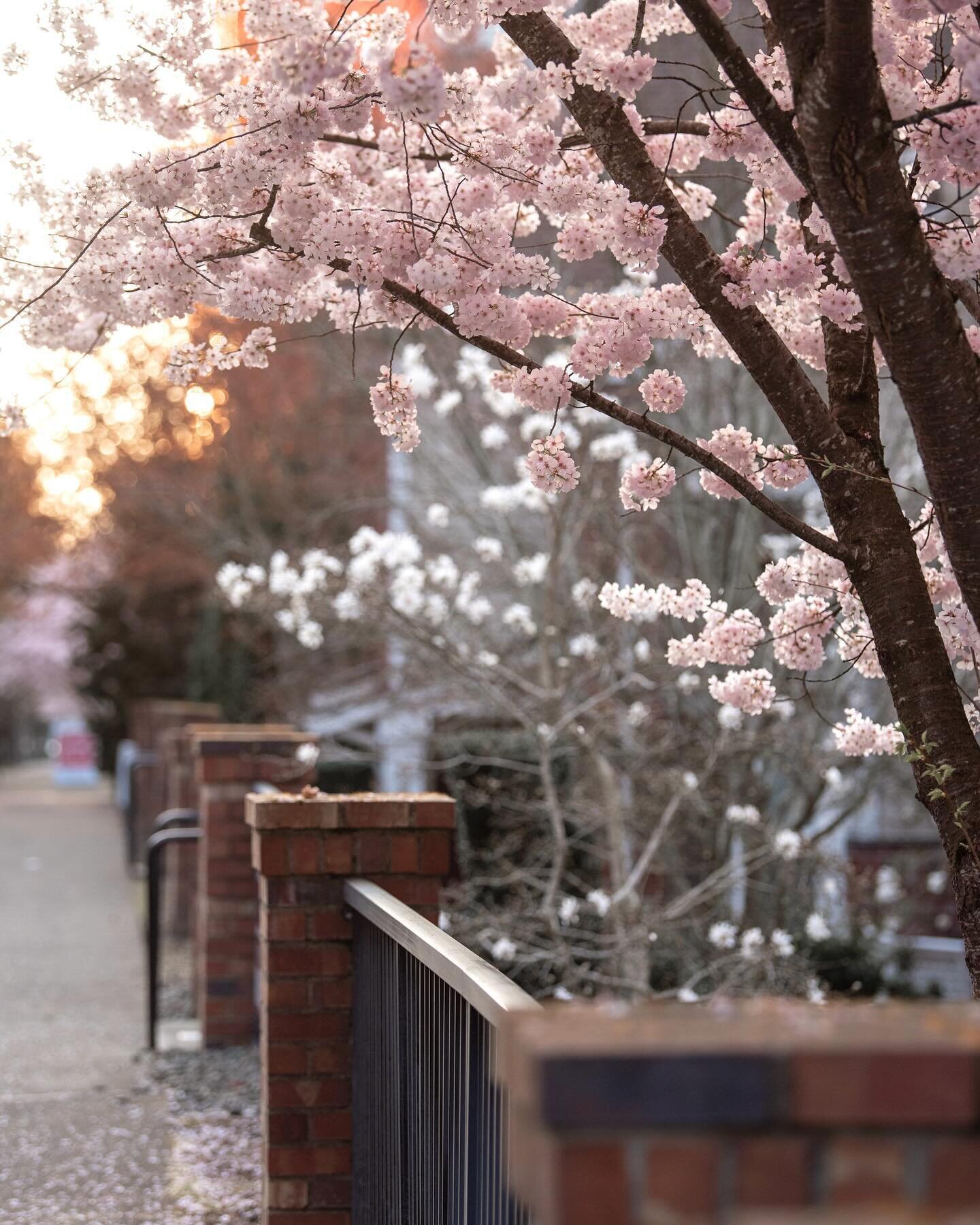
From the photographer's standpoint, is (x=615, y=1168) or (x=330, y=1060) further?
(x=330, y=1060)

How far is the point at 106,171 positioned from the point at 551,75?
3.94 feet

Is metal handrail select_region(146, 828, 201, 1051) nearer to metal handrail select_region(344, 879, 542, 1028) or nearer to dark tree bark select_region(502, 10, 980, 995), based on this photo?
metal handrail select_region(344, 879, 542, 1028)

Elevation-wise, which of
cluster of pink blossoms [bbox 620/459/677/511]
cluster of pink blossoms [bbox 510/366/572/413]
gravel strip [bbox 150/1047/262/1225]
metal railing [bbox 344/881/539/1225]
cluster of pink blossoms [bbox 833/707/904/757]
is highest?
cluster of pink blossoms [bbox 510/366/572/413]

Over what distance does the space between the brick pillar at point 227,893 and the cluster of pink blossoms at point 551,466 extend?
4409mm

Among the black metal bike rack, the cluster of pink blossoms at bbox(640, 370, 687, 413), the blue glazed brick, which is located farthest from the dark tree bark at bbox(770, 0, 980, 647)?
the black metal bike rack

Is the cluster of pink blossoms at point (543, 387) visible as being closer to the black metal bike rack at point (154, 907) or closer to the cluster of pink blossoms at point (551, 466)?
the cluster of pink blossoms at point (551, 466)

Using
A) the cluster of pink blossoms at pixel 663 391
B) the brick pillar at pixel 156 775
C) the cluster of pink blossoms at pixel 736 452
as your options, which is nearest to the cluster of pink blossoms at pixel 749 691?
the cluster of pink blossoms at pixel 736 452

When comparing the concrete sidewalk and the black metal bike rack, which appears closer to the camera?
the concrete sidewalk

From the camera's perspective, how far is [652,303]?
380 cm

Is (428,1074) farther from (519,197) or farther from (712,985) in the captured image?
(712,985)

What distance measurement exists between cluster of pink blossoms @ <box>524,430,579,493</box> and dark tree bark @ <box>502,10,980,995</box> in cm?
52

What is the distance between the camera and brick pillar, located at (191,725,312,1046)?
7535 mm

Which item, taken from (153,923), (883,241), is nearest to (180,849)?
(153,923)

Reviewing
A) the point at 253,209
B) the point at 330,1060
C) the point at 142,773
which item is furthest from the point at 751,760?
the point at 142,773
